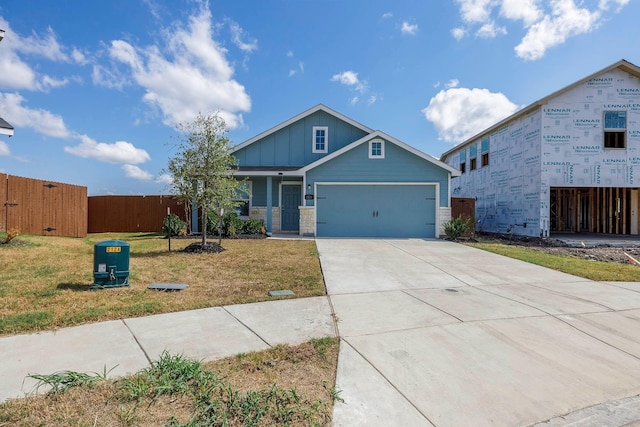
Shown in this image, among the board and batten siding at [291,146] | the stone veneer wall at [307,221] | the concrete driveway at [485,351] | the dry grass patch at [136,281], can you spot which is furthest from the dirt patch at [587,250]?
the board and batten siding at [291,146]

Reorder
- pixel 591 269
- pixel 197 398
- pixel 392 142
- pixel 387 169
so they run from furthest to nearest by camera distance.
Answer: pixel 387 169 → pixel 392 142 → pixel 591 269 → pixel 197 398

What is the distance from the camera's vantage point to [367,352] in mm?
3404

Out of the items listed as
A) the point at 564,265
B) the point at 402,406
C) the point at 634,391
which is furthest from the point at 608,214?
the point at 402,406

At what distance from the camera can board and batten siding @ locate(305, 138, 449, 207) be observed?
14461 millimetres

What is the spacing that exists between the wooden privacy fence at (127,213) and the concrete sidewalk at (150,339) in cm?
1459

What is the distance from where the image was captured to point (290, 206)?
1634 centimetres

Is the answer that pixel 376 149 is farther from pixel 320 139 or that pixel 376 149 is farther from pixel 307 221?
pixel 307 221

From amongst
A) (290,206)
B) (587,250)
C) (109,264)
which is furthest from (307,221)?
(587,250)

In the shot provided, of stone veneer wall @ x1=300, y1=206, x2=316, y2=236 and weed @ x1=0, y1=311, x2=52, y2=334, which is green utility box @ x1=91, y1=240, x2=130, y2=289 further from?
stone veneer wall @ x1=300, y1=206, x2=316, y2=236

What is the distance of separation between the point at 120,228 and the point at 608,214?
87.9ft

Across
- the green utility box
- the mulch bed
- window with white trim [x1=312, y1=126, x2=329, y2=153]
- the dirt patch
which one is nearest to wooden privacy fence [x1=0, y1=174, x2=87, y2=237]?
the mulch bed

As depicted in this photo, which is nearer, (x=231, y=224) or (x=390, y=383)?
(x=390, y=383)

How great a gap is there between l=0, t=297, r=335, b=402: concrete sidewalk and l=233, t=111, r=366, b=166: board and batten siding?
12559mm

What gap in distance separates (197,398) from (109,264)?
13.1 feet
